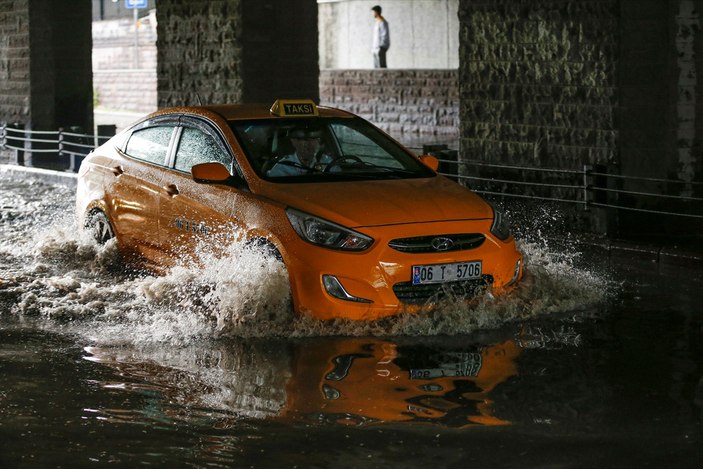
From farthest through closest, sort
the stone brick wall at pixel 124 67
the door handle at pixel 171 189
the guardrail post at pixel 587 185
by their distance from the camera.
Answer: the stone brick wall at pixel 124 67 < the guardrail post at pixel 587 185 < the door handle at pixel 171 189

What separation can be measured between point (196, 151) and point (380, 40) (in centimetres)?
2160

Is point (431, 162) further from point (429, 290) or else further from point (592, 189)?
point (592, 189)

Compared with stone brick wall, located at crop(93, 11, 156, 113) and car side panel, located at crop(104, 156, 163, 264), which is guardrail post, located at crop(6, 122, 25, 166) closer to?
car side panel, located at crop(104, 156, 163, 264)

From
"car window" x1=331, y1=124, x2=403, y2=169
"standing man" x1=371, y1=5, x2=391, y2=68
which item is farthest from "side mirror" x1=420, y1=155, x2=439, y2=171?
"standing man" x1=371, y1=5, x2=391, y2=68

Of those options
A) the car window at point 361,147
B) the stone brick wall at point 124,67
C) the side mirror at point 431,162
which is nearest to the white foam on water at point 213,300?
the side mirror at point 431,162

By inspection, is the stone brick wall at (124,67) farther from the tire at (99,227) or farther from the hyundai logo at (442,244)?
the hyundai logo at (442,244)

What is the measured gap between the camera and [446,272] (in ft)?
29.1

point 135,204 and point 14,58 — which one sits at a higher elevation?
point 14,58

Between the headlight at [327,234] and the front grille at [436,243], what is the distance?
21cm

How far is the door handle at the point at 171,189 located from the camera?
406 inches

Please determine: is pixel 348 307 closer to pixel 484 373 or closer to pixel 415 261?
pixel 415 261


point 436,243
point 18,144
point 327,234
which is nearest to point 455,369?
point 436,243

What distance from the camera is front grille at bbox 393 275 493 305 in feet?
28.9

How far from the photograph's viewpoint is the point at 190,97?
19641 millimetres
